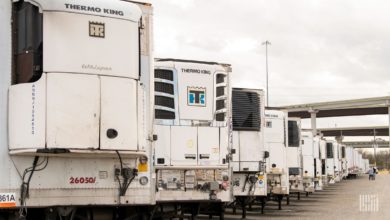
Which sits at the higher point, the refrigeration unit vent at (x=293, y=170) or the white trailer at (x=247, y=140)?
the white trailer at (x=247, y=140)

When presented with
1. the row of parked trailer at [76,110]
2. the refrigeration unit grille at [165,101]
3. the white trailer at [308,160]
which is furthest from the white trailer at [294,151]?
the row of parked trailer at [76,110]

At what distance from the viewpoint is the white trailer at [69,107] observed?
755 centimetres

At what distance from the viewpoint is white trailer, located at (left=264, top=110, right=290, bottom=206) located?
20.7 metres

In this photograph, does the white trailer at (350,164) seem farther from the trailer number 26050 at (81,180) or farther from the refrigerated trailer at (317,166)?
the trailer number 26050 at (81,180)

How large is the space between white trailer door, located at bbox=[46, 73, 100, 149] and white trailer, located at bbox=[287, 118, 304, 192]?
53.1ft

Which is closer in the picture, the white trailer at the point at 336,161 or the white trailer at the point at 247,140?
the white trailer at the point at 247,140

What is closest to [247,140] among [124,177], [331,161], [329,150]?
[124,177]

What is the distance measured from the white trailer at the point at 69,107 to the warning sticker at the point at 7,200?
0.04 feet

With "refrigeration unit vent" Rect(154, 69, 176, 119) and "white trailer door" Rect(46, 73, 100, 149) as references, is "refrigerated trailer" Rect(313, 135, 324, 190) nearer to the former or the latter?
"refrigeration unit vent" Rect(154, 69, 176, 119)

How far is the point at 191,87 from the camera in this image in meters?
12.9

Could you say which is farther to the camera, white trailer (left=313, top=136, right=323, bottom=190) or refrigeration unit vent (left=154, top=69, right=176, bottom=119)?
white trailer (left=313, top=136, right=323, bottom=190)

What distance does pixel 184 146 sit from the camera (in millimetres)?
12570

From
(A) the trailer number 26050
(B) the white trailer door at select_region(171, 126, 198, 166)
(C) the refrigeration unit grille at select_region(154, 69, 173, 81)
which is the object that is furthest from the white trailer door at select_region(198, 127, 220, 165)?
(A) the trailer number 26050

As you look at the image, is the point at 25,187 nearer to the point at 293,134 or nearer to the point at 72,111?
the point at 72,111
